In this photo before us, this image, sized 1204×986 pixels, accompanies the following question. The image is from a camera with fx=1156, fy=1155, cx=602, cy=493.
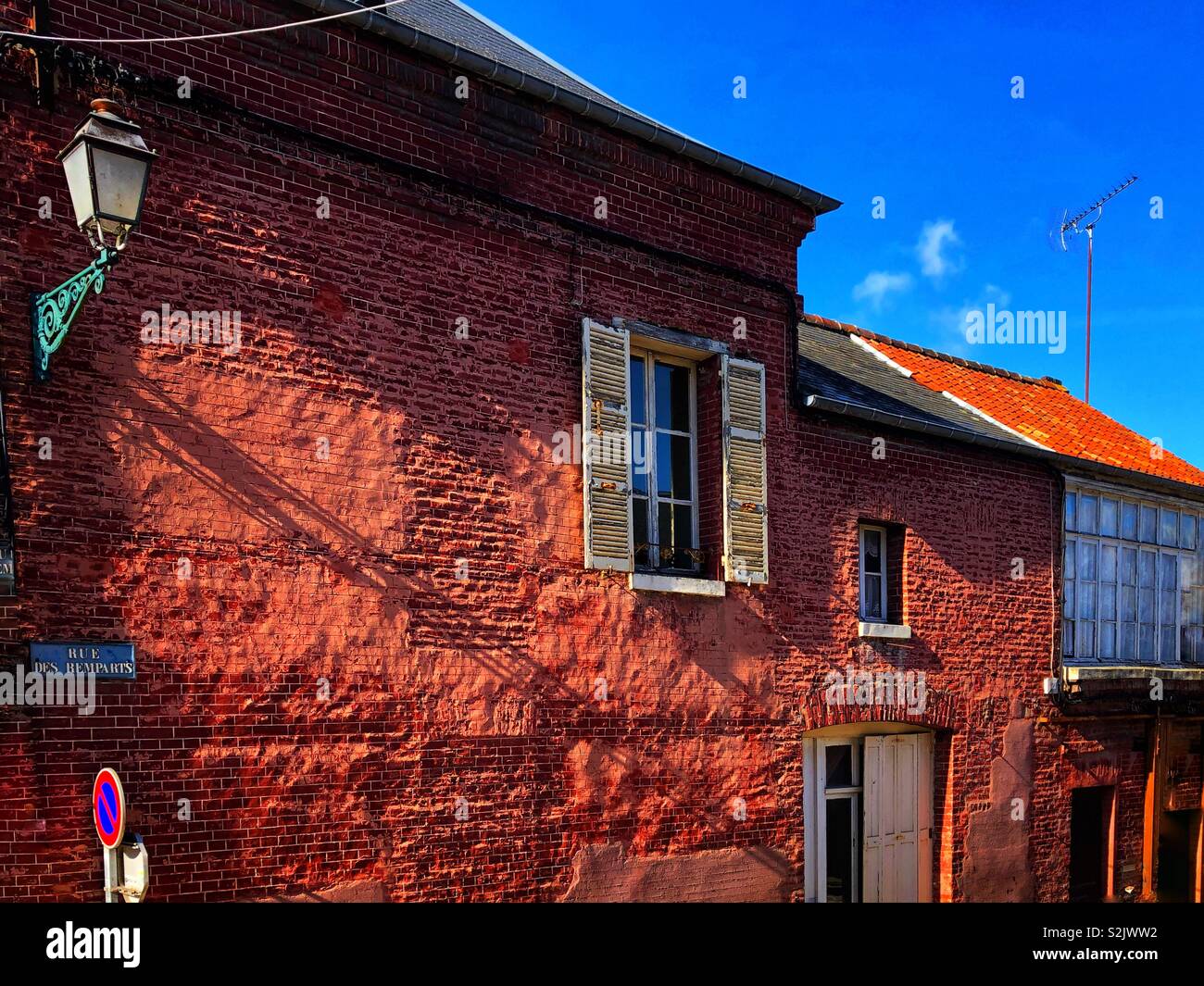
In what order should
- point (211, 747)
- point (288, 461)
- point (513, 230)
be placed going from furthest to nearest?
point (513, 230)
point (288, 461)
point (211, 747)

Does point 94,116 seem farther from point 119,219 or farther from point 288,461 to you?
point 288,461

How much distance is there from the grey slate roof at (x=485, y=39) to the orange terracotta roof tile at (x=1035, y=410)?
5.36m

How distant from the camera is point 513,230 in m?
8.74

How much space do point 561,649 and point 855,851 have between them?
14.2ft

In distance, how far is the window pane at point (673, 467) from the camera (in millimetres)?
9781

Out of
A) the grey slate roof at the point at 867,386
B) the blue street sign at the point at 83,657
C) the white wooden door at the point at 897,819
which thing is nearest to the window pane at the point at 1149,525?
the grey slate roof at the point at 867,386

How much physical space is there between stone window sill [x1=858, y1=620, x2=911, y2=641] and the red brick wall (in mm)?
432

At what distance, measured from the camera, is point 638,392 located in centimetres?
970

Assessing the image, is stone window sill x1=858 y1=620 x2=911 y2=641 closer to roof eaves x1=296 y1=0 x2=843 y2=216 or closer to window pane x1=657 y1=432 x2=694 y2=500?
window pane x1=657 y1=432 x2=694 y2=500

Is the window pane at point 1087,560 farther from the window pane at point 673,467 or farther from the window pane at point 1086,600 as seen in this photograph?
the window pane at point 673,467

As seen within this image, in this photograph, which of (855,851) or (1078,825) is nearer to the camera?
(855,851)

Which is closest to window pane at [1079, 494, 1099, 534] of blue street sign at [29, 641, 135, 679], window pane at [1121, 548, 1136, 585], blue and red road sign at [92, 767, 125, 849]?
window pane at [1121, 548, 1136, 585]

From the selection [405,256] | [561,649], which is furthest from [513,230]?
[561,649]

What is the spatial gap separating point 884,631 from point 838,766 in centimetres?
138
